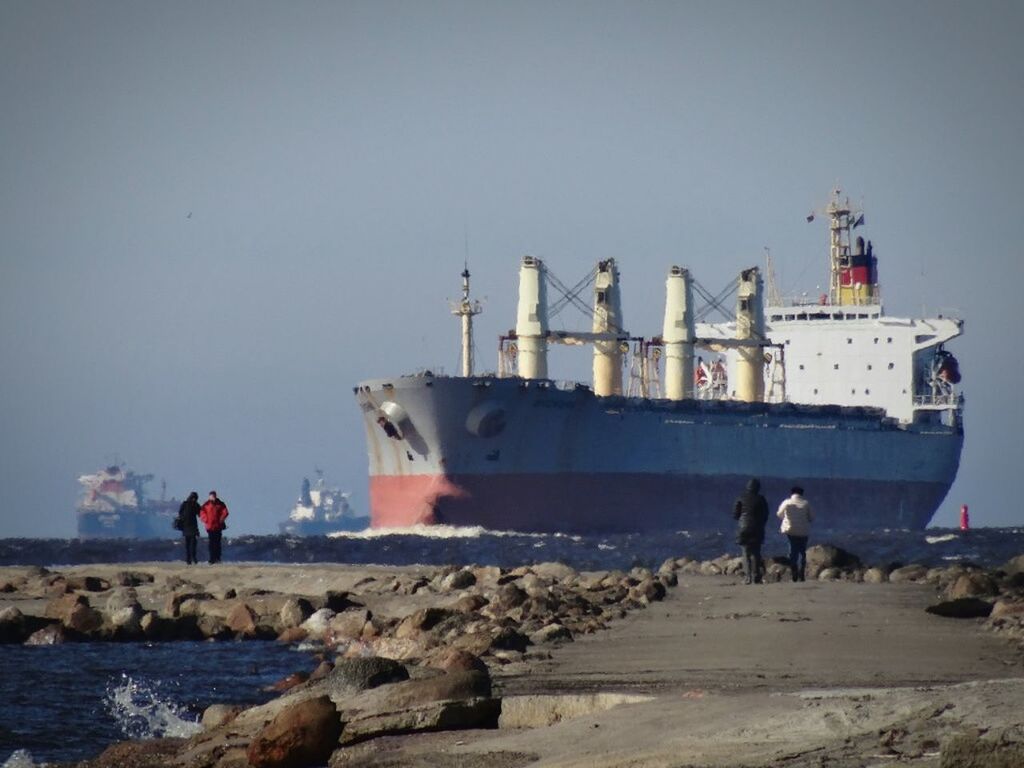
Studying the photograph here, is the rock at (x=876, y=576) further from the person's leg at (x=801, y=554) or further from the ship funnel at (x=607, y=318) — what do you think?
the ship funnel at (x=607, y=318)

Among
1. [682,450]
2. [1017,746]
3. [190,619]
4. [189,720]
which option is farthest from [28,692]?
[682,450]

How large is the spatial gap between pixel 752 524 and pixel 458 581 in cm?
287

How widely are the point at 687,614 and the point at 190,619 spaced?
5.03 meters

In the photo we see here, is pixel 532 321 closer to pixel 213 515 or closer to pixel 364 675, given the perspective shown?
pixel 213 515

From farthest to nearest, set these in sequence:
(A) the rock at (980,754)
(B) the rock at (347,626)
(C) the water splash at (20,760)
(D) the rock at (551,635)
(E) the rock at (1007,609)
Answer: (B) the rock at (347,626), (E) the rock at (1007,609), (D) the rock at (551,635), (C) the water splash at (20,760), (A) the rock at (980,754)

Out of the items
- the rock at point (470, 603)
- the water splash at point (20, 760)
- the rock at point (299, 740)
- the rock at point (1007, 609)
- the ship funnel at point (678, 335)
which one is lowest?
the water splash at point (20, 760)

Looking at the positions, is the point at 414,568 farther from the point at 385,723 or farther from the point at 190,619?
the point at 385,723

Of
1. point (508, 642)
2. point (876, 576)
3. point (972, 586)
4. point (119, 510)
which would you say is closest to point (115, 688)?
point (508, 642)

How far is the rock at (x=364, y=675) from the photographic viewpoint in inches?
296

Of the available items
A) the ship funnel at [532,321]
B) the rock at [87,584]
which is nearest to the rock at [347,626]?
the rock at [87,584]

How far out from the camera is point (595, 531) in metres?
50.8

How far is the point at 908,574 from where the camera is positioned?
58.1 feet

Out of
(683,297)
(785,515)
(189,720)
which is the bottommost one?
(189,720)

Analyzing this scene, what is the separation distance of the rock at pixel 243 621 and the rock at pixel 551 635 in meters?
5.17
